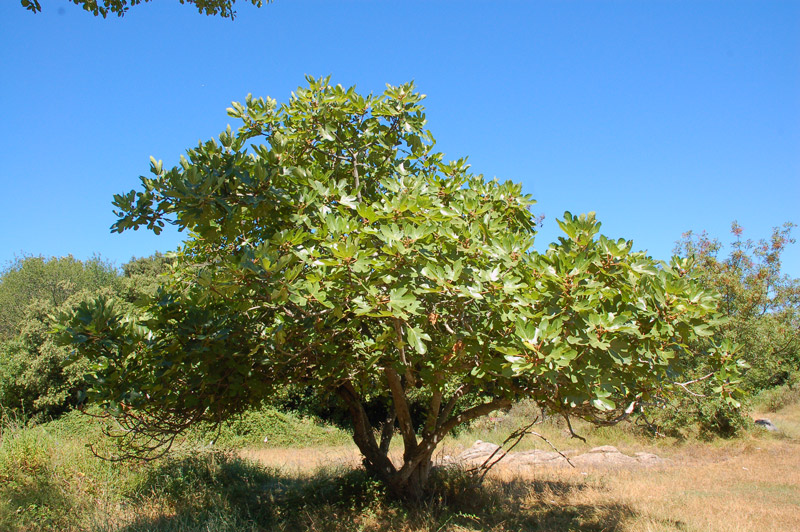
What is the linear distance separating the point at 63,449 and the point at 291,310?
6.26 metres

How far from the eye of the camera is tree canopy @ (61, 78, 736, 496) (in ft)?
11.1

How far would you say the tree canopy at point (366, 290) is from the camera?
133 inches

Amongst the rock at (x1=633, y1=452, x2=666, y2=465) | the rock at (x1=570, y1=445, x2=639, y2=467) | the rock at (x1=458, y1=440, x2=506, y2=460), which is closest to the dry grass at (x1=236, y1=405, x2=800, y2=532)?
the rock at (x1=633, y1=452, x2=666, y2=465)

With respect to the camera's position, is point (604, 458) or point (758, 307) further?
point (758, 307)

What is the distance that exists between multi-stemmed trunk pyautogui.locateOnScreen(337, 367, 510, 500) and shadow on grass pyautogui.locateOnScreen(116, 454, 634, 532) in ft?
0.74

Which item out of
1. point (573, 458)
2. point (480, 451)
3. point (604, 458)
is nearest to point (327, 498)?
point (480, 451)

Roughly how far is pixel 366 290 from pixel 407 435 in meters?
3.59

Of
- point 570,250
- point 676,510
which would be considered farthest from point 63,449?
point 676,510

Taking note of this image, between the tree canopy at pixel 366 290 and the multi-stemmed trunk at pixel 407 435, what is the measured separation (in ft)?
1.90

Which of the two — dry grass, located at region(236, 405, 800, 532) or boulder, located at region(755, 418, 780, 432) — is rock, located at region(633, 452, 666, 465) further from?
boulder, located at region(755, 418, 780, 432)

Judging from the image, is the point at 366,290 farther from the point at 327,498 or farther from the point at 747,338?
the point at 747,338

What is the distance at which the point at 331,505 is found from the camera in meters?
6.45

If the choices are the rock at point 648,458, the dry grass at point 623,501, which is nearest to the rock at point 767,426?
the dry grass at point 623,501

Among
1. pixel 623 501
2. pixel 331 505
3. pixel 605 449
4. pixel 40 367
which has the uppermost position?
pixel 40 367
